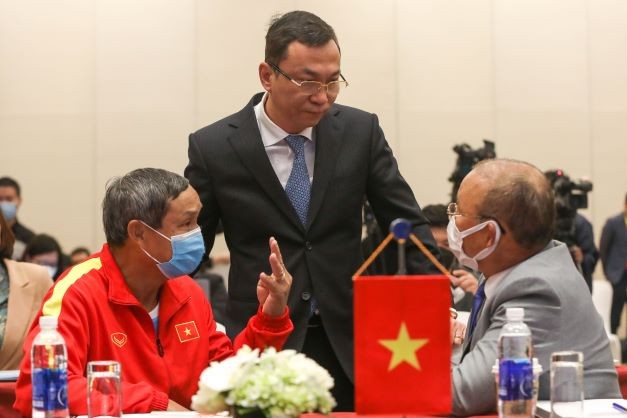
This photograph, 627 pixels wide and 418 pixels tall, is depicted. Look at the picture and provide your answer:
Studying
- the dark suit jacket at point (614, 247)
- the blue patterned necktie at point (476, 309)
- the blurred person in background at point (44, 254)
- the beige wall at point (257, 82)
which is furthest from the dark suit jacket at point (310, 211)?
the dark suit jacket at point (614, 247)

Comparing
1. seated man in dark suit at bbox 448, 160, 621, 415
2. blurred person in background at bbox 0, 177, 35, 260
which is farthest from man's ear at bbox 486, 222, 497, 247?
blurred person in background at bbox 0, 177, 35, 260

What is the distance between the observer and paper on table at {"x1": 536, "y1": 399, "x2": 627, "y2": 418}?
2467mm

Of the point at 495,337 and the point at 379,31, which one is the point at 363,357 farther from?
the point at 379,31

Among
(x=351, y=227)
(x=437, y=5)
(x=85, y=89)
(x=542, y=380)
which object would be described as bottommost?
(x=542, y=380)

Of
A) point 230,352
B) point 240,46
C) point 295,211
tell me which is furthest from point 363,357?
point 240,46

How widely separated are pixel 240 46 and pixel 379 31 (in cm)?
119

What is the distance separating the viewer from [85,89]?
31.8ft

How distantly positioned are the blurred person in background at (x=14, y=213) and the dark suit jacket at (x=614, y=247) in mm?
4652

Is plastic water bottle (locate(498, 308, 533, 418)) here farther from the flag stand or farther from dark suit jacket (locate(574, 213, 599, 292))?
dark suit jacket (locate(574, 213, 599, 292))

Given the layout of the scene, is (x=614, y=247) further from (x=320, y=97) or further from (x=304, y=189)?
(x=320, y=97)

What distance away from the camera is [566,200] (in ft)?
23.1

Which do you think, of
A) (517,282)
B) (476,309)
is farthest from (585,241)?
(517,282)

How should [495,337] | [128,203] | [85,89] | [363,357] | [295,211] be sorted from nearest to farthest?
[363,357] → [495,337] → [128,203] → [295,211] → [85,89]

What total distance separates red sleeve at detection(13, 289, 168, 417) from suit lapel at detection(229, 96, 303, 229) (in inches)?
31.4
